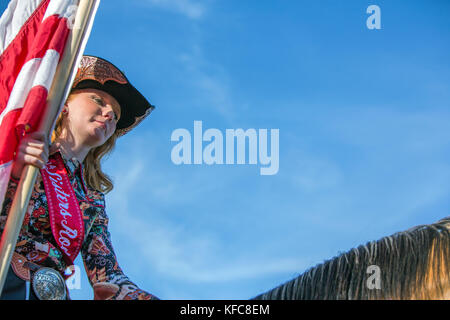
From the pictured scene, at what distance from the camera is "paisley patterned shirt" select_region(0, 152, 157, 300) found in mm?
6199

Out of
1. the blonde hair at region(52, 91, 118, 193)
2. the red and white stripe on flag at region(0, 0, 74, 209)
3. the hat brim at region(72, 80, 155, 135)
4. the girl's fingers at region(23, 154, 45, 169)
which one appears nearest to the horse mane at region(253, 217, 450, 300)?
the girl's fingers at region(23, 154, 45, 169)

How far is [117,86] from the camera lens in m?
7.64

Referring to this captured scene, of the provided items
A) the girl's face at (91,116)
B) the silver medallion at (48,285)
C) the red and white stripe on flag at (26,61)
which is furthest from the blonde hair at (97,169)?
the silver medallion at (48,285)

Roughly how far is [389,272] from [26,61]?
4019mm

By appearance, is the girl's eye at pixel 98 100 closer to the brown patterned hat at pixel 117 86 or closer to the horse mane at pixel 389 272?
the brown patterned hat at pixel 117 86

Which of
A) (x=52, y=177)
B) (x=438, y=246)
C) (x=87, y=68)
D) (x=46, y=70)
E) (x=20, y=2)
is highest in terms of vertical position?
(x=20, y=2)

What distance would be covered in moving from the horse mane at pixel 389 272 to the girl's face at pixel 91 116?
2.87 meters

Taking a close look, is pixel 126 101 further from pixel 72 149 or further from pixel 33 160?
pixel 33 160

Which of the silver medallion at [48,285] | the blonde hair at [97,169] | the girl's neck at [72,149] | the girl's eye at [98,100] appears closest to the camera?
the silver medallion at [48,285]

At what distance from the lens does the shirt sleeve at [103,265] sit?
6406 mm
